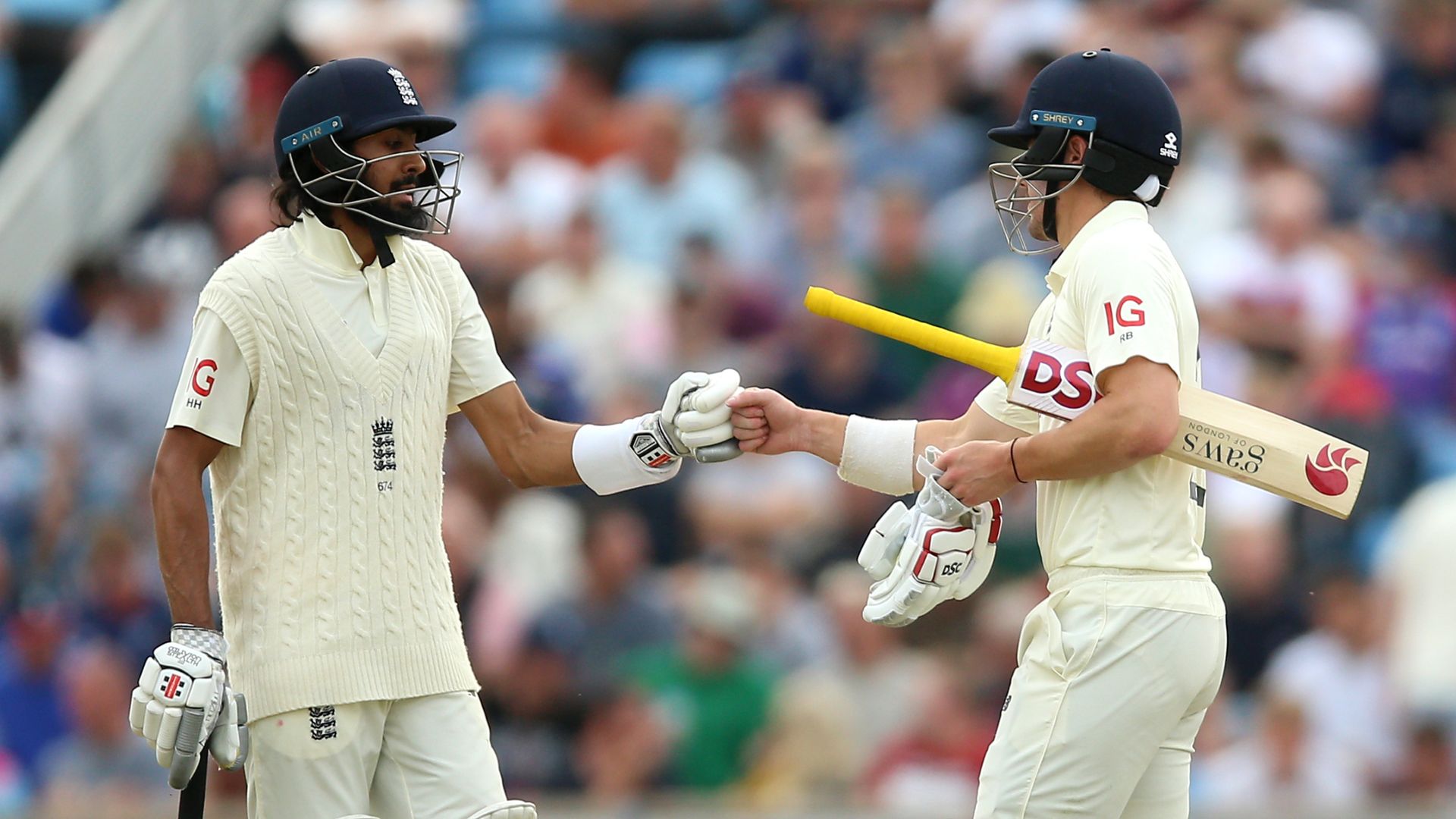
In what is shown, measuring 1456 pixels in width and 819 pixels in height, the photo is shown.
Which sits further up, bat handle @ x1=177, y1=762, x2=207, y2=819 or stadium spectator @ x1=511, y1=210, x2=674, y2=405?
stadium spectator @ x1=511, y1=210, x2=674, y2=405

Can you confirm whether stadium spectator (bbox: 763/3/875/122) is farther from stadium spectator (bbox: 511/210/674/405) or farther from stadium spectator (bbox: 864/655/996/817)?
stadium spectator (bbox: 864/655/996/817)

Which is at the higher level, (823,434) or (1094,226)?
(1094,226)

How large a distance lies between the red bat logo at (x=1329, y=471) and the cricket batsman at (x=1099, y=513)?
10.5 inches

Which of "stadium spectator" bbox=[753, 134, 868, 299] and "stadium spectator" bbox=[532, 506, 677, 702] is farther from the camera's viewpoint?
"stadium spectator" bbox=[753, 134, 868, 299]

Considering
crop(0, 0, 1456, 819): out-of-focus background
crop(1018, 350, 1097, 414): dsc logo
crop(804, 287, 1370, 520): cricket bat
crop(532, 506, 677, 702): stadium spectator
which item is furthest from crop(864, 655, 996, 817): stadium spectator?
crop(1018, 350, 1097, 414): dsc logo

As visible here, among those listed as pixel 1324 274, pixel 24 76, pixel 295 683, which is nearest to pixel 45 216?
pixel 24 76

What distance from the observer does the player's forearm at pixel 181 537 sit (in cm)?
501

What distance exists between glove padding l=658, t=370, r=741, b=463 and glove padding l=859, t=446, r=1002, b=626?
1.84 ft

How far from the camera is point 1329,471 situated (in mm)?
5129

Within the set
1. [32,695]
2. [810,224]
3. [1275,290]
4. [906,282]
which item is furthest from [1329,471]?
[32,695]

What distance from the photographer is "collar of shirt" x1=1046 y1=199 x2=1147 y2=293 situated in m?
A: 5.16

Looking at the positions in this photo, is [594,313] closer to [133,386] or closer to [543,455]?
[133,386]

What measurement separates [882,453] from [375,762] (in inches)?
62.5

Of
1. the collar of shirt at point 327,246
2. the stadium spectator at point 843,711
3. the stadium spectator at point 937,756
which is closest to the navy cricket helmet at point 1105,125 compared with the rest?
the collar of shirt at point 327,246
